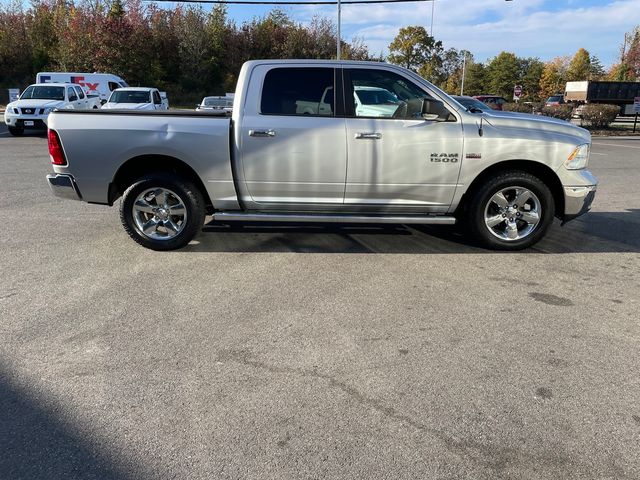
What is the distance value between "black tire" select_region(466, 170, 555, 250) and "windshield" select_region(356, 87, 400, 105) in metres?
1.33

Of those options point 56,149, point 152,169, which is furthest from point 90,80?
point 152,169

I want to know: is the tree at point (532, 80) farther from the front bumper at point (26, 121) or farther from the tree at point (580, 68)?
the front bumper at point (26, 121)

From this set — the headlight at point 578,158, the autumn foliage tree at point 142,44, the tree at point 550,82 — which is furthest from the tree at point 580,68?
the headlight at point 578,158

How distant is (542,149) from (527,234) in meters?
0.92

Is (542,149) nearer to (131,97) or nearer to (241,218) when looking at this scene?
(241,218)

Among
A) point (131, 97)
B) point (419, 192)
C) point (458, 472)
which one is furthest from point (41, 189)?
point (131, 97)

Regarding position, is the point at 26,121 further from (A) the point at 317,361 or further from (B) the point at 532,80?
(B) the point at 532,80

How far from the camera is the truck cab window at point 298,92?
17.8 feet

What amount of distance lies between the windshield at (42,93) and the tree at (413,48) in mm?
50067

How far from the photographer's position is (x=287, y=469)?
96.6 inches

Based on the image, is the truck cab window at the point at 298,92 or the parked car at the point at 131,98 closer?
the truck cab window at the point at 298,92

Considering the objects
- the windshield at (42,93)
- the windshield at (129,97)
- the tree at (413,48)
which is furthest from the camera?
the tree at (413,48)

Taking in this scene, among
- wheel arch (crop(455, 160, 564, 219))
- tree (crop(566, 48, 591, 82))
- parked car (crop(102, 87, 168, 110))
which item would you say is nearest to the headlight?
wheel arch (crop(455, 160, 564, 219))

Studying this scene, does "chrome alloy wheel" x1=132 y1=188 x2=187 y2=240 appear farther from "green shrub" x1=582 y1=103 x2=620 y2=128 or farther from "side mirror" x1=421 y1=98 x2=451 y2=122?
"green shrub" x1=582 y1=103 x2=620 y2=128
